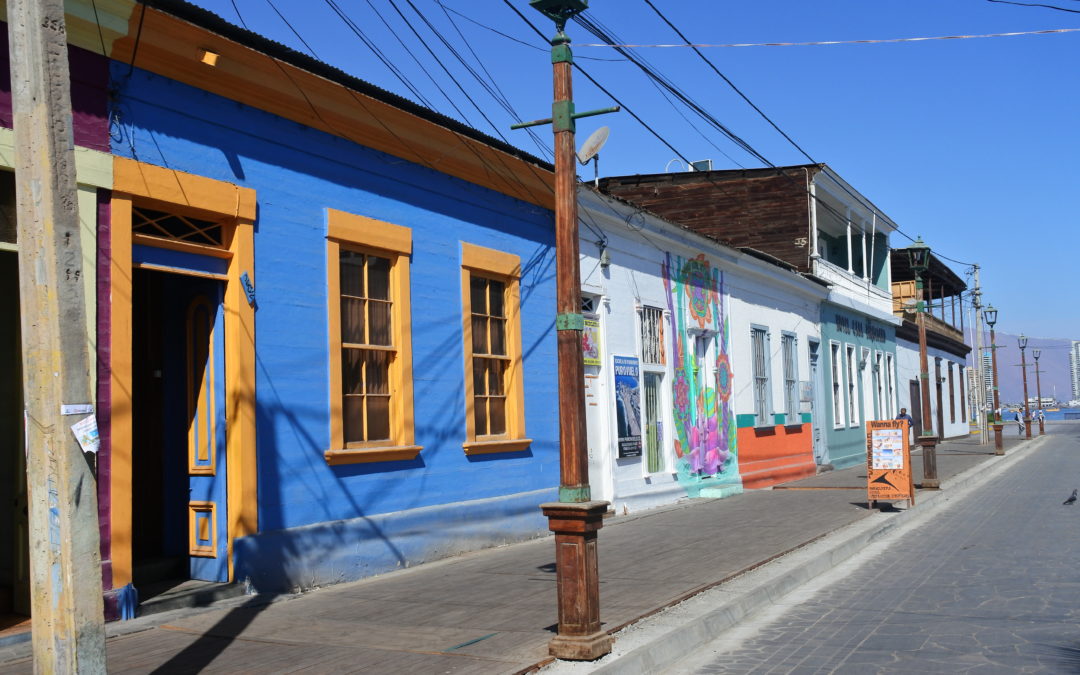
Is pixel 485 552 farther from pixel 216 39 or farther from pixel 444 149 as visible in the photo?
pixel 216 39

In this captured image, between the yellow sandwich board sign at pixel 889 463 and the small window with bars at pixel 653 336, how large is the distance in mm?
3504

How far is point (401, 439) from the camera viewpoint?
10.5 metres

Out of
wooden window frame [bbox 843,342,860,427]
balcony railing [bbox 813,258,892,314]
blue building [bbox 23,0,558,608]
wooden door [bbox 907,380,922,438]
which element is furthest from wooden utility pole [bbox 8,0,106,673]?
wooden door [bbox 907,380,922,438]

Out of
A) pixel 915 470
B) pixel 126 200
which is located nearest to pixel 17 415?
pixel 126 200

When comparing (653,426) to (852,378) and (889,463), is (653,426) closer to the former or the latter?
(889,463)

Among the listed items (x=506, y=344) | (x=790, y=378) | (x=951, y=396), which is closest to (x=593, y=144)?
(x=506, y=344)

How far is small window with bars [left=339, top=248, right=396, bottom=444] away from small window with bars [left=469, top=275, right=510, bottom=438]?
1563 mm

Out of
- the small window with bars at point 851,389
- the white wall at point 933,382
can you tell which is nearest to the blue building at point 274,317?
the small window with bars at point 851,389

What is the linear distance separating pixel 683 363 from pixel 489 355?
250 inches

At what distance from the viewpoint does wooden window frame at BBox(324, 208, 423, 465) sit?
9656 mm

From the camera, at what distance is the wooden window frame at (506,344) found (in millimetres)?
11625

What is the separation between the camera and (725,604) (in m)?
8.03

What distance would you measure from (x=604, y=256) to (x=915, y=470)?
12839 millimetres

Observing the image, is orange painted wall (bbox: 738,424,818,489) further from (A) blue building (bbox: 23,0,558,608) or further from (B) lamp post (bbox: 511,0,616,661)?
(B) lamp post (bbox: 511,0,616,661)
